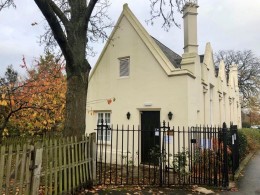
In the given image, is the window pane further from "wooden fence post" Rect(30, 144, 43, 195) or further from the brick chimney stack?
"wooden fence post" Rect(30, 144, 43, 195)

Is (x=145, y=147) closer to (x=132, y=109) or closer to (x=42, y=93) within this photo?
(x=132, y=109)

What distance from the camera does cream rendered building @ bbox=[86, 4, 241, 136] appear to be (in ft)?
37.4

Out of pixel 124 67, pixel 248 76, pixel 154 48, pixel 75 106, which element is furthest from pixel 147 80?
pixel 248 76

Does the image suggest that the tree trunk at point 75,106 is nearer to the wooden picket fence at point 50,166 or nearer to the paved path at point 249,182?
the wooden picket fence at point 50,166

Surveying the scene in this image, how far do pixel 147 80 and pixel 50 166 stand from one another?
7323 millimetres

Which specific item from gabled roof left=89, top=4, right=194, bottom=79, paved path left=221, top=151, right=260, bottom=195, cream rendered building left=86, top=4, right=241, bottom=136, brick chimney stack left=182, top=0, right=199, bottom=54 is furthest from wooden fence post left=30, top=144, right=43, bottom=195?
brick chimney stack left=182, top=0, right=199, bottom=54

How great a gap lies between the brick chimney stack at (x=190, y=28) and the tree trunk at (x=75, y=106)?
578cm

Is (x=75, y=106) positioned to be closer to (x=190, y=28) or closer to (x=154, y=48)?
(x=154, y=48)

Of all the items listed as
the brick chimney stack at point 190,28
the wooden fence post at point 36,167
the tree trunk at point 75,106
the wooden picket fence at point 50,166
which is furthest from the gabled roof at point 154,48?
the wooden fence post at point 36,167

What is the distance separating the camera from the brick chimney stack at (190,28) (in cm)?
1178

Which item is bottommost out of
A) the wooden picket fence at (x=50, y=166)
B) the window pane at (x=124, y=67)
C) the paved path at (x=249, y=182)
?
the paved path at (x=249, y=182)

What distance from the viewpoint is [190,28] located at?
39.2 feet

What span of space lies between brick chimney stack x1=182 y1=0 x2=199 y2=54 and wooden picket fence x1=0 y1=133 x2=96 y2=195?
21.1 ft

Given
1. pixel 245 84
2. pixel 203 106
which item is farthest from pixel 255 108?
pixel 203 106
